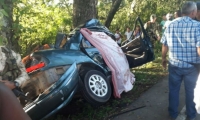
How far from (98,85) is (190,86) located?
1.60 metres

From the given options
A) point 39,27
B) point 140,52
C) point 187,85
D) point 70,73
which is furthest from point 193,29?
point 39,27

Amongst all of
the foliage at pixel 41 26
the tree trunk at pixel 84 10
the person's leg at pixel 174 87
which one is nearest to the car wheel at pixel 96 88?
the person's leg at pixel 174 87

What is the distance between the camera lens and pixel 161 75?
739cm

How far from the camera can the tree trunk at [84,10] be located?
8.27m

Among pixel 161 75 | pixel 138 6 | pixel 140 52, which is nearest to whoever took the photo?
pixel 140 52

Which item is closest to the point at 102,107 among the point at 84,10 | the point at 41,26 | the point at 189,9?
the point at 189,9

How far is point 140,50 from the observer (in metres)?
6.76

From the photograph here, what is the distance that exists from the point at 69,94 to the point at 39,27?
666 cm

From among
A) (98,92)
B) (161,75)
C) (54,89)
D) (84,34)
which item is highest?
(84,34)

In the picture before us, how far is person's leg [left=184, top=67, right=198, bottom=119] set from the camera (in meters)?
4.18

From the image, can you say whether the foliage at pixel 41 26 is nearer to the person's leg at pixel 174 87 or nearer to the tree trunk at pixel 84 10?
the tree trunk at pixel 84 10

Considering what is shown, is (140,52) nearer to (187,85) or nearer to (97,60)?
(97,60)

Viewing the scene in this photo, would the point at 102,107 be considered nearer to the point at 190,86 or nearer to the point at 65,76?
the point at 65,76

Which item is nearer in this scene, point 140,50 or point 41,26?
point 140,50
